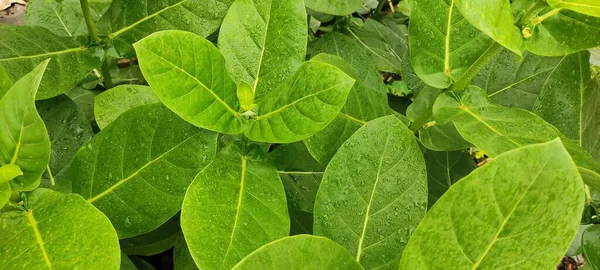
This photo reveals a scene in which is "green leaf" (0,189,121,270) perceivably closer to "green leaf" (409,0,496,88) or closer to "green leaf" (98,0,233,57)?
"green leaf" (98,0,233,57)

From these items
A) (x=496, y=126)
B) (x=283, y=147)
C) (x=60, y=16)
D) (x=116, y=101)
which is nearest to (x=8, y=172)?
(x=116, y=101)

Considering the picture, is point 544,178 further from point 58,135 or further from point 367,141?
point 58,135

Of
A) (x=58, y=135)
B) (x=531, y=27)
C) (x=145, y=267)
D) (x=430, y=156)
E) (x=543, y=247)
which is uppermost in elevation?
(x=531, y=27)

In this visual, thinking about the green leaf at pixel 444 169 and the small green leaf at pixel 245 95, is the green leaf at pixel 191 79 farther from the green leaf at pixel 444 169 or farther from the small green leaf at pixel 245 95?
the green leaf at pixel 444 169

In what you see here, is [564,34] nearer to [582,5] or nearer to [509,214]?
[582,5]

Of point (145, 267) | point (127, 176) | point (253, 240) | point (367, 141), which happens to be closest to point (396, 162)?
point (367, 141)

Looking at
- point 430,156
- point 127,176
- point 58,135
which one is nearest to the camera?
point 127,176

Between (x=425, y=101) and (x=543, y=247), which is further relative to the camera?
(x=425, y=101)
